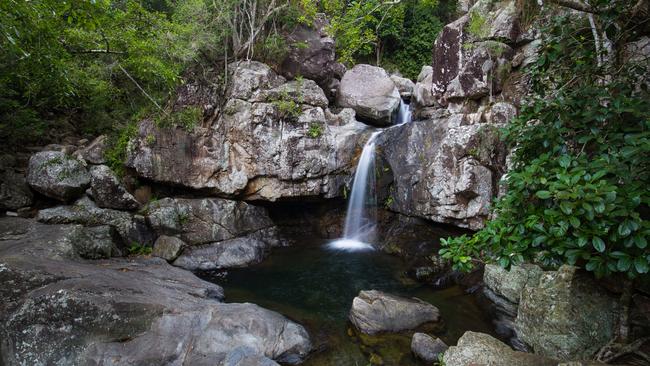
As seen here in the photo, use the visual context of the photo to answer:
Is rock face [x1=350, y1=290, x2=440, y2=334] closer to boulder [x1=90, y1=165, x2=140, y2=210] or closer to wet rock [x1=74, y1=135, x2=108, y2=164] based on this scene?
boulder [x1=90, y1=165, x2=140, y2=210]

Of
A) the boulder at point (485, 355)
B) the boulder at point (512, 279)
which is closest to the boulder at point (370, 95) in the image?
the boulder at point (512, 279)

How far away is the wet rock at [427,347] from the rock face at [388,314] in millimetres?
648

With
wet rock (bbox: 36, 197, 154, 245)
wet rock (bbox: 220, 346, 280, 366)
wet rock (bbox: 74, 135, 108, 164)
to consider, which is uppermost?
wet rock (bbox: 74, 135, 108, 164)

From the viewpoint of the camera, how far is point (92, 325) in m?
5.21

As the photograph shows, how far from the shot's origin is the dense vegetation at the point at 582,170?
114 inches

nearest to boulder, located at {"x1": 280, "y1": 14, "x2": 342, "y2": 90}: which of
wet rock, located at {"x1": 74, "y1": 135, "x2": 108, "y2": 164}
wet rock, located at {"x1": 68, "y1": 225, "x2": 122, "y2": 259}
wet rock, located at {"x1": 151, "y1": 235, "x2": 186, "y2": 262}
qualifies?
wet rock, located at {"x1": 74, "y1": 135, "x2": 108, "y2": 164}

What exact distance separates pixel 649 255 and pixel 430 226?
8273 mm

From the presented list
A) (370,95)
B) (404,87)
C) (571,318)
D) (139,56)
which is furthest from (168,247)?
(404,87)

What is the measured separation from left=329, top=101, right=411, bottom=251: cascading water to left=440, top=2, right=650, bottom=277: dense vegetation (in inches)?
305

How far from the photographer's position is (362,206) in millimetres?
12555

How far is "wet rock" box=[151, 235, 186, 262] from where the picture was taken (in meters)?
10.4

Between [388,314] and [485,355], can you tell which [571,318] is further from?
[388,314]

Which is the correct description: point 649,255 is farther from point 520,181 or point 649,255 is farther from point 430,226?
point 430,226

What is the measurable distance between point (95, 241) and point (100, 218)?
4.42 feet
